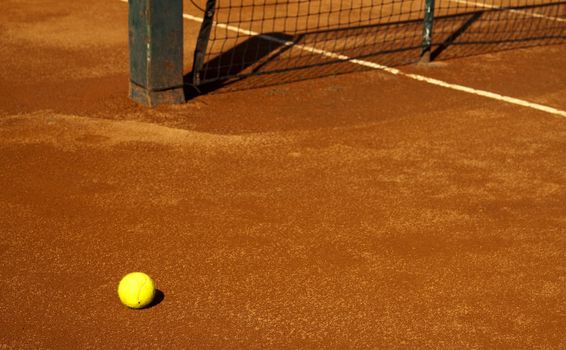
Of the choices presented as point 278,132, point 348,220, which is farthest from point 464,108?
point 348,220

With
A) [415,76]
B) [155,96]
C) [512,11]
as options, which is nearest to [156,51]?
[155,96]

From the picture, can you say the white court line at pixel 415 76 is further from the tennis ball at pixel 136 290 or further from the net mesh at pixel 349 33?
the tennis ball at pixel 136 290

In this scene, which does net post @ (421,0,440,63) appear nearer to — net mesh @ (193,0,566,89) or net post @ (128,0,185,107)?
net mesh @ (193,0,566,89)

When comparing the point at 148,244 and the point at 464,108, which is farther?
the point at 464,108

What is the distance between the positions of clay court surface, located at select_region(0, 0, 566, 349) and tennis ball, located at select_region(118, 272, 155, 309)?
79 millimetres

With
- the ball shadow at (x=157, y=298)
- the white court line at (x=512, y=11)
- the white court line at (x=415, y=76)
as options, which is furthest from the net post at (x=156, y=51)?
the white court line at (x=512, y=11)

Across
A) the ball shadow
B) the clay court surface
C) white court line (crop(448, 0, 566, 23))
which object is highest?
white court line (crop(448, 0, 566, 23))

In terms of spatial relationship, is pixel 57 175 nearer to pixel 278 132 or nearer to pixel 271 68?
pixel 278 132

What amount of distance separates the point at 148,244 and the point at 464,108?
442 cm

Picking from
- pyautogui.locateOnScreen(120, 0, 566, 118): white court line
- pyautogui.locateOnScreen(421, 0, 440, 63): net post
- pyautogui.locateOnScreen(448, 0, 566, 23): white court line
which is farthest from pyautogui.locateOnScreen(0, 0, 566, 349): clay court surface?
pyautogui.locateOnScreen(448, 0, 566, 23): white court line

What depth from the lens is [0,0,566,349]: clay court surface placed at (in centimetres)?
502

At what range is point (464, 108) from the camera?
900 cm

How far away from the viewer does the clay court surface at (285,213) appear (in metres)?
5.02

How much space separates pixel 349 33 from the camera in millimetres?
11836
